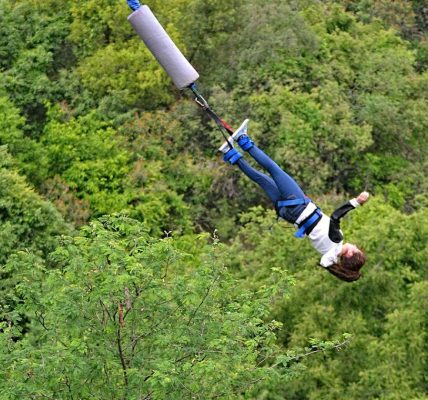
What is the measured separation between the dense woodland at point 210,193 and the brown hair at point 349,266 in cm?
210

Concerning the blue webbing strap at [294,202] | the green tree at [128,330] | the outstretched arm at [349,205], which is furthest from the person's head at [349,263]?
the green tree at [128,330]

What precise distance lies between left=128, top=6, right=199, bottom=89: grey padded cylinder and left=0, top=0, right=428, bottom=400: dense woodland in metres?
2.41

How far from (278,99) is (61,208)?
5.74 metres

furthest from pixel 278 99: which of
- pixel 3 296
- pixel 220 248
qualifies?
pixel 220 248

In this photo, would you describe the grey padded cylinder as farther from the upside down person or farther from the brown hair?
the brown hair

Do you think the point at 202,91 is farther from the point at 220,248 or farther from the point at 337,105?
the point at 220,248

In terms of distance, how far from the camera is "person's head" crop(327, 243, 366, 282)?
8.10 metres

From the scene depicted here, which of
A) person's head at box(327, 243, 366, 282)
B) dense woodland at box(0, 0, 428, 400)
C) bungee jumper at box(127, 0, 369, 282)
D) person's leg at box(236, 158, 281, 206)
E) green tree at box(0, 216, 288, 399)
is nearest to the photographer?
person's head at box(327, 243, 366, 282)

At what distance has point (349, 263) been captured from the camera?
8117mm

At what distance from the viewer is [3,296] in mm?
14805

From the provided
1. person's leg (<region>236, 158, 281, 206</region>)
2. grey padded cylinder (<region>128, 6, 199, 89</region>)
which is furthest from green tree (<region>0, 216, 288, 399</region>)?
grey padded cylinder (<region>128, 6, 199, 89</region>)

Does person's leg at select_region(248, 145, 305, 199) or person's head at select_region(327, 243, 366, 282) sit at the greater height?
person's leg at select_region(248, 145, 305, 199)

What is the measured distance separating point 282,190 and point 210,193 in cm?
1372

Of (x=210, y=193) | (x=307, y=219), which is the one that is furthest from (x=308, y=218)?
(x=210, y=193)
